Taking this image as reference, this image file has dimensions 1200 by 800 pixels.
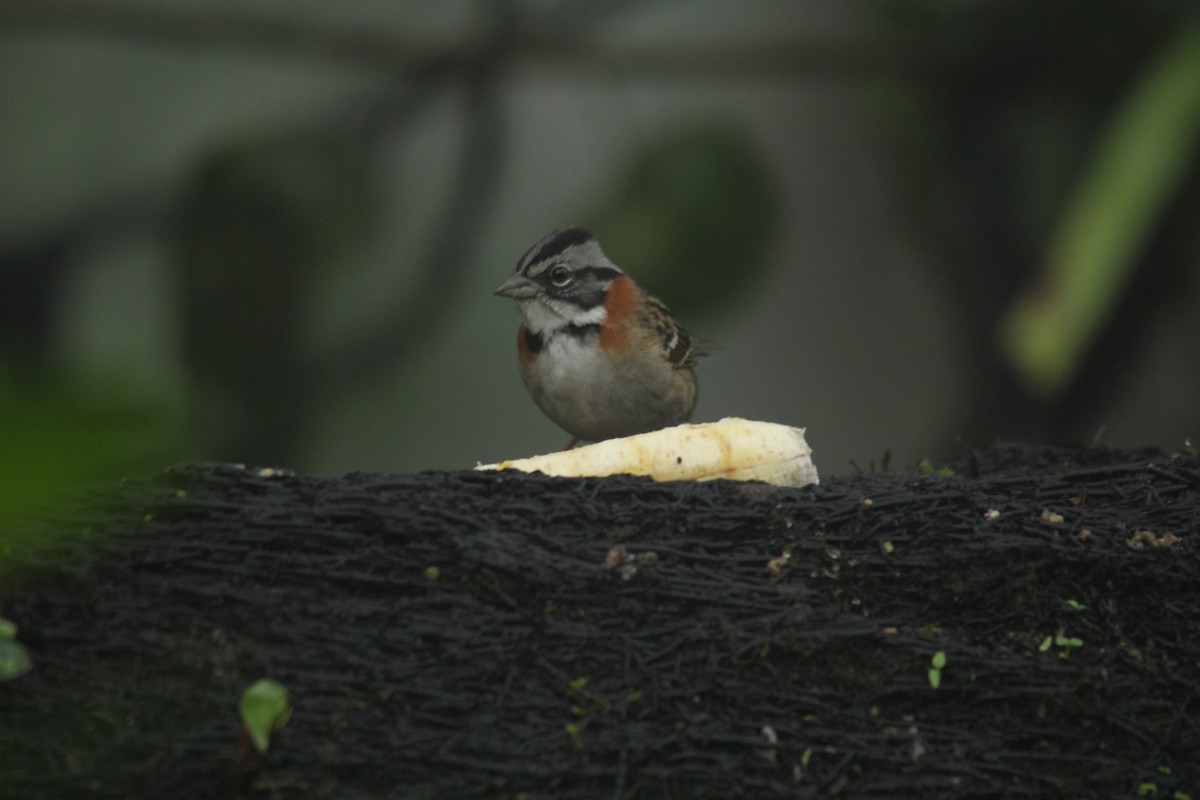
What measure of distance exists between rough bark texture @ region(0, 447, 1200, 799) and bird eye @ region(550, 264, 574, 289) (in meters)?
1.79

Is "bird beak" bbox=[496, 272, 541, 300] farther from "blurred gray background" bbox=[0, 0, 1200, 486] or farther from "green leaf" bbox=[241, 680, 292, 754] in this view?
"green leaf" bbox=[241, 680, 292, 754]

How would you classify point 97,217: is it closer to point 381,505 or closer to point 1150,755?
point 381,505

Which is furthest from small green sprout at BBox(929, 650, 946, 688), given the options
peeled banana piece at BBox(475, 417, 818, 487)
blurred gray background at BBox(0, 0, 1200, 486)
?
blurred gray background at BBox(0, 0, 1200, 486)

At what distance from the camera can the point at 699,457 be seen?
2141 millimetres

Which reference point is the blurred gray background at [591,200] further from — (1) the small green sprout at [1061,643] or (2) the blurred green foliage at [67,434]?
(2) the blurred green foliage at [67,434]

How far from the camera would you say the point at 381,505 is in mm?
1712

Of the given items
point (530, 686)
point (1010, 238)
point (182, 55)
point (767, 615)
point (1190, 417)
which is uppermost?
point (182, 55)

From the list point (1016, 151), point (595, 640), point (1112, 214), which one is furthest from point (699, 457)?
point (1016, 151)

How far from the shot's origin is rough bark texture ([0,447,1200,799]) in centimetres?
152

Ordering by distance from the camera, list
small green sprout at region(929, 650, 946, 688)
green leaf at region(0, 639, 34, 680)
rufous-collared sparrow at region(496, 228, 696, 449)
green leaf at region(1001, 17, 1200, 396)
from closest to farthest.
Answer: green leaf at region(0, 639, 34, 680), small green sprout at region(929, 650, 946, 688), green leaf at region(1001, 17, 1200, 396), rufous-collared sparrow at region(496, 228, 696, 449)

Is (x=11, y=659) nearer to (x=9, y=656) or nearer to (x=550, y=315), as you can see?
(x=9, y=656)

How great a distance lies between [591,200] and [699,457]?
2.37m

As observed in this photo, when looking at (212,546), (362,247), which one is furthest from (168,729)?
(362,247)

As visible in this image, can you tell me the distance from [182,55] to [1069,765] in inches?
146
